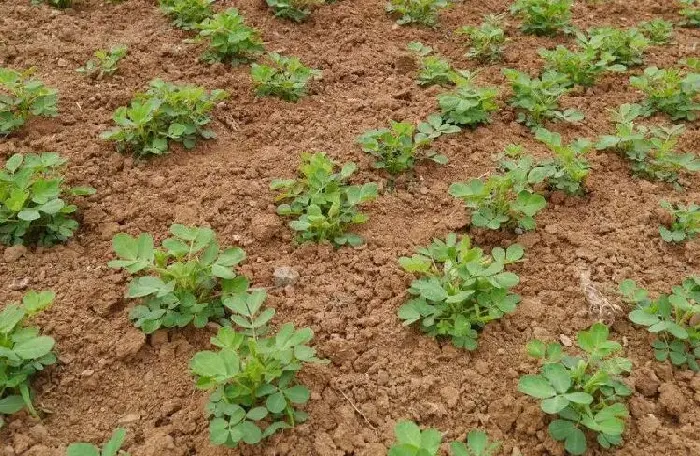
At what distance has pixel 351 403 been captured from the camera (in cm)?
223

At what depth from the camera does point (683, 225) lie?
289cm

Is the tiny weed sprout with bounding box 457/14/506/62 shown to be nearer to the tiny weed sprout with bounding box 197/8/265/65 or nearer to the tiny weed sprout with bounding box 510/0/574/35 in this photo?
the tiny weed sprout with bounding box 510/0/574/35

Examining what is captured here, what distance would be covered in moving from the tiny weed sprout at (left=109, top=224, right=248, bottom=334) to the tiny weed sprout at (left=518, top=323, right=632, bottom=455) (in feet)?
3.71

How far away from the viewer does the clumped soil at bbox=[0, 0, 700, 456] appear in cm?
218

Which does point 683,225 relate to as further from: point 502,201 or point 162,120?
point 162,120

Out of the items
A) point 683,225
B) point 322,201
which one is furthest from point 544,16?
point 322,201

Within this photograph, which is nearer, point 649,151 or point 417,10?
point 649,151

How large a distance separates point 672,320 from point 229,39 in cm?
281

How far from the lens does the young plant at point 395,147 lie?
3236 millimetres

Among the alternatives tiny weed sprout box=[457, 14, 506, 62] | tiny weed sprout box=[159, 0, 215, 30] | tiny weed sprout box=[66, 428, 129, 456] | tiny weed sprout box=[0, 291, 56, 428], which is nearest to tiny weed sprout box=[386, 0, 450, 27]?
tiny weed sprout box=[457, 14, 506, 62]

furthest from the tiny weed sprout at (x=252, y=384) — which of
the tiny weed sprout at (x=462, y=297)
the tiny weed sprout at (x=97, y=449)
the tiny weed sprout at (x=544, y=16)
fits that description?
the tiny weed sprout at (x=544, y=16)

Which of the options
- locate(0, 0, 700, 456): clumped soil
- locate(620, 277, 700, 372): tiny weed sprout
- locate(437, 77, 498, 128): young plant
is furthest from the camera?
locate(437, 77, 498, 128): young plant

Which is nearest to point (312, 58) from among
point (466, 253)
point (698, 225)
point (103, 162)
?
point (103, 162)

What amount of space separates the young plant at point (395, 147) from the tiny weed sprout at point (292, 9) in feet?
5.18
